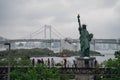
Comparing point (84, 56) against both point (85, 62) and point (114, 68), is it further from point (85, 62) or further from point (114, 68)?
point (114, 68)

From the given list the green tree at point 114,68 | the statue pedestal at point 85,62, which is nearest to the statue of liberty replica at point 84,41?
the statue pedestal at point 85,62

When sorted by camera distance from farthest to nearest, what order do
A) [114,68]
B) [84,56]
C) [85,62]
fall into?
[84,56]
[85,62]
[114,68]

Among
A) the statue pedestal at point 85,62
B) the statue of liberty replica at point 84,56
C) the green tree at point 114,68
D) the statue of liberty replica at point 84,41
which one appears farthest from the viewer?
Result: the statue of liberty replica at point 84,41

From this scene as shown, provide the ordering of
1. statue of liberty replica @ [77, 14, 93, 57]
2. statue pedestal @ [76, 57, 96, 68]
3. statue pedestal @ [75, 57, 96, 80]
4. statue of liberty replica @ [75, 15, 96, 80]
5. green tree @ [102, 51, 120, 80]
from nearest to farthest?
green tree @ [102, 51, 120, 80] < statue pedestal @ [75, 57, 96, 80] < statue of liberty replica @ [75, 15, 96, 80] < statue pedestal @ [76, 57, 96, 68] < statue of liberty replica @ [77, 14, 93, 57]

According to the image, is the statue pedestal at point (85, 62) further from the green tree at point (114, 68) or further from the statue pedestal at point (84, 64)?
the green tree at point (114, 68)

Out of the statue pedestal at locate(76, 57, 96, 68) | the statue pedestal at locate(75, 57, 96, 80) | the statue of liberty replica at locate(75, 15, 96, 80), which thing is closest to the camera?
the statue pedestal at locate(75, 57, 96, 80)

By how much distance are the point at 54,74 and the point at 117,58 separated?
641 cm

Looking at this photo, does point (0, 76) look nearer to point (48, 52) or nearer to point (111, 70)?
point (111, 70)

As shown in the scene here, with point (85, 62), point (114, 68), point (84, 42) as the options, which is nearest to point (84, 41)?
point (84, 42)

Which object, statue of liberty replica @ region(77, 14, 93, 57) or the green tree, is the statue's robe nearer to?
statue of liberty replica @ region(77, 14, 93, 57)

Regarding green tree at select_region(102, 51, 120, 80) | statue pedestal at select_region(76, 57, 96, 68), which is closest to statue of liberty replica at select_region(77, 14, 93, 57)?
statue pedestal at select_region(76, 57, 96, 68)

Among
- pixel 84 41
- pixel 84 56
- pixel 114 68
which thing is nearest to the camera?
pixel 114 68

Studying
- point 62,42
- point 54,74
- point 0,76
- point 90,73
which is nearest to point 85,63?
point 90,73

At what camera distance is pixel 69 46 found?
12044 cm
